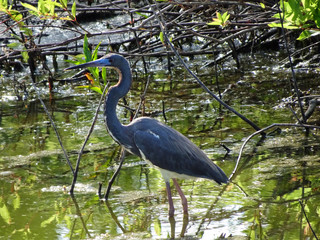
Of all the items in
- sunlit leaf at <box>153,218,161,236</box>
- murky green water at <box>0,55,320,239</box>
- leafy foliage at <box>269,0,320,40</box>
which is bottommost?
sunlit leaf at <box>153,218,161,236</box>

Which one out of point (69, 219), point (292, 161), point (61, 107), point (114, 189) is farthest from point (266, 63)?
point (69, 219)

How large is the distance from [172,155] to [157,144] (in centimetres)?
16

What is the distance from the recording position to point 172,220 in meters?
4.61

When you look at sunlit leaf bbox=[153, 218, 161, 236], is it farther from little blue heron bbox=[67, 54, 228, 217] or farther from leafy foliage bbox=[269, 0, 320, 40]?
leafy foliage bbox=[269, 0, 320, 40]

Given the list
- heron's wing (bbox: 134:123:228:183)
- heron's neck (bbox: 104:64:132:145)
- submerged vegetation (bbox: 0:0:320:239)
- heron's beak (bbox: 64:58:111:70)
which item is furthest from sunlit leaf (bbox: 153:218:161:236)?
heron's beak (bbox: 64:58:111:70)

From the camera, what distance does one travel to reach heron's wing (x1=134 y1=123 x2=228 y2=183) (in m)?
4.80

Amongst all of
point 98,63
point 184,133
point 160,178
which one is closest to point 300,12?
point 98,63

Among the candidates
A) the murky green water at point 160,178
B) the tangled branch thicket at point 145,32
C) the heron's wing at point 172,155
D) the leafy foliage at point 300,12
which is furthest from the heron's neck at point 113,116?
the tangled branch thicket at point 145,32

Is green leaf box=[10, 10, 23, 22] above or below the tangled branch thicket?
above

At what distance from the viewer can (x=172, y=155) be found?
4855 millimetres

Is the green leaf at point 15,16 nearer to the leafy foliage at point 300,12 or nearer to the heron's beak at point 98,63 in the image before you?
the heron's beak at point 98,63

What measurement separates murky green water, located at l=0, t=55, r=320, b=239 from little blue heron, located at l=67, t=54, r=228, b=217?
11.9 inches

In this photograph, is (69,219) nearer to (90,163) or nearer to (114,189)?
(114,189)

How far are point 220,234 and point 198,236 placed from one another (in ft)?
0.58
